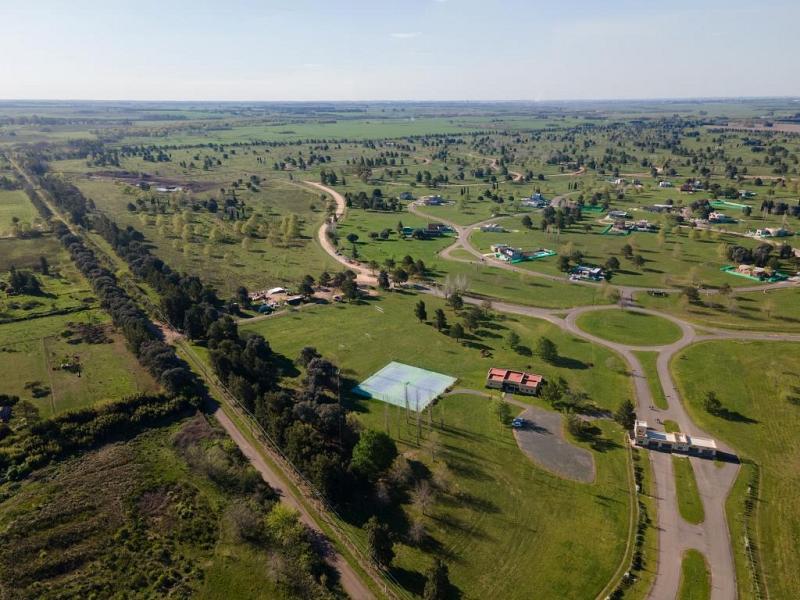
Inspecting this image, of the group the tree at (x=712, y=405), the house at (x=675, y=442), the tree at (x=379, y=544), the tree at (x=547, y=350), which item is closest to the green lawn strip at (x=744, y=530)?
the house at (x=675, y=442)

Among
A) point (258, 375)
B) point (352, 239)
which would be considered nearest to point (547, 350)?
point (258, 375)

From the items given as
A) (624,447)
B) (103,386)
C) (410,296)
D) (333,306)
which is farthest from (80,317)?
(624,447)

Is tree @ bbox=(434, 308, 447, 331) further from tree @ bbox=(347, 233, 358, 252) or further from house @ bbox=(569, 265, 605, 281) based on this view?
tree @ bbox=(347, 233, 358, 252)

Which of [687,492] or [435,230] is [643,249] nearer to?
[435,230]

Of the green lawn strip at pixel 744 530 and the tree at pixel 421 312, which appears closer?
the green lawn strip at pixel 744 530

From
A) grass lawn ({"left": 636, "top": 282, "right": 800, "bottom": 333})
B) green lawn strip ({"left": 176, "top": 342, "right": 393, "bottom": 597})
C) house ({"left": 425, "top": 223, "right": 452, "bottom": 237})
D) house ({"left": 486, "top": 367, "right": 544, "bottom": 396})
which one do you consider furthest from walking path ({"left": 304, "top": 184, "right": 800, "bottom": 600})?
house ({"left": 425, "top": 223, "right": 452, "bottom": 237})

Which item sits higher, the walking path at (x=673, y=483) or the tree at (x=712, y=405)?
the tree at (x=712, y=405)

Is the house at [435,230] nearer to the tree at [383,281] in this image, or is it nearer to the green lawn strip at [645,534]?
the tree at [383,281]
